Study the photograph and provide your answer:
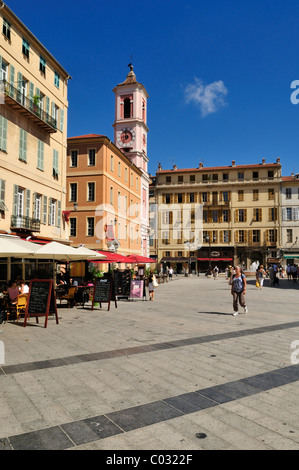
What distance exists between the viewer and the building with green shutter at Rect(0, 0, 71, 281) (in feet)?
61.7

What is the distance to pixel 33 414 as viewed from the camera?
3.96 m

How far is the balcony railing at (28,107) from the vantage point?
18.8m

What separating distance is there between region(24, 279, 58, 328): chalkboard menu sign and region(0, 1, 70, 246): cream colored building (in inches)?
360

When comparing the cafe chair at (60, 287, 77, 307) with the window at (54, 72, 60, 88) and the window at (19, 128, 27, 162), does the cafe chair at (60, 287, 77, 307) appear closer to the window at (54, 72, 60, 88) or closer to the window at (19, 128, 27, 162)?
the window at (19, 128, 27, 162)

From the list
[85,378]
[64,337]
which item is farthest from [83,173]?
[85,378]

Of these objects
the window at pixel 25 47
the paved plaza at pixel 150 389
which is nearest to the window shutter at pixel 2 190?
the window at pixel 25 47

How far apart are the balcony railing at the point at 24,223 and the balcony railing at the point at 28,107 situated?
18.9ft

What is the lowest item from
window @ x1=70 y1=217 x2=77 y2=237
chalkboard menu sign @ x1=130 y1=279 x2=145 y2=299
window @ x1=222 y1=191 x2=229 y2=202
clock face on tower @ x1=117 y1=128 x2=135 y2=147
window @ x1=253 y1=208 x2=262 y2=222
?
chalkboard menu sign @ x1=130 y1=279 x2=145 y2=299

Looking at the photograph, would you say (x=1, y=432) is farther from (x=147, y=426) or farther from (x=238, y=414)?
(x=238, y=414)

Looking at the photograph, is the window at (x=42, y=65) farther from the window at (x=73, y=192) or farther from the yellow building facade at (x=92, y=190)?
the window at (x=73, y=192)

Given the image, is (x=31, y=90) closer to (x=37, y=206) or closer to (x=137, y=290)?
(x=37, y=206)

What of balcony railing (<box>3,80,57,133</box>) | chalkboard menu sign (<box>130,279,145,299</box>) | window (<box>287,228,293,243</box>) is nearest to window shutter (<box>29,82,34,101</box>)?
balcony railing (<box>3,80,57,133</box>)

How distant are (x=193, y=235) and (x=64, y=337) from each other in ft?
190

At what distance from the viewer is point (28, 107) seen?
2058 cm
